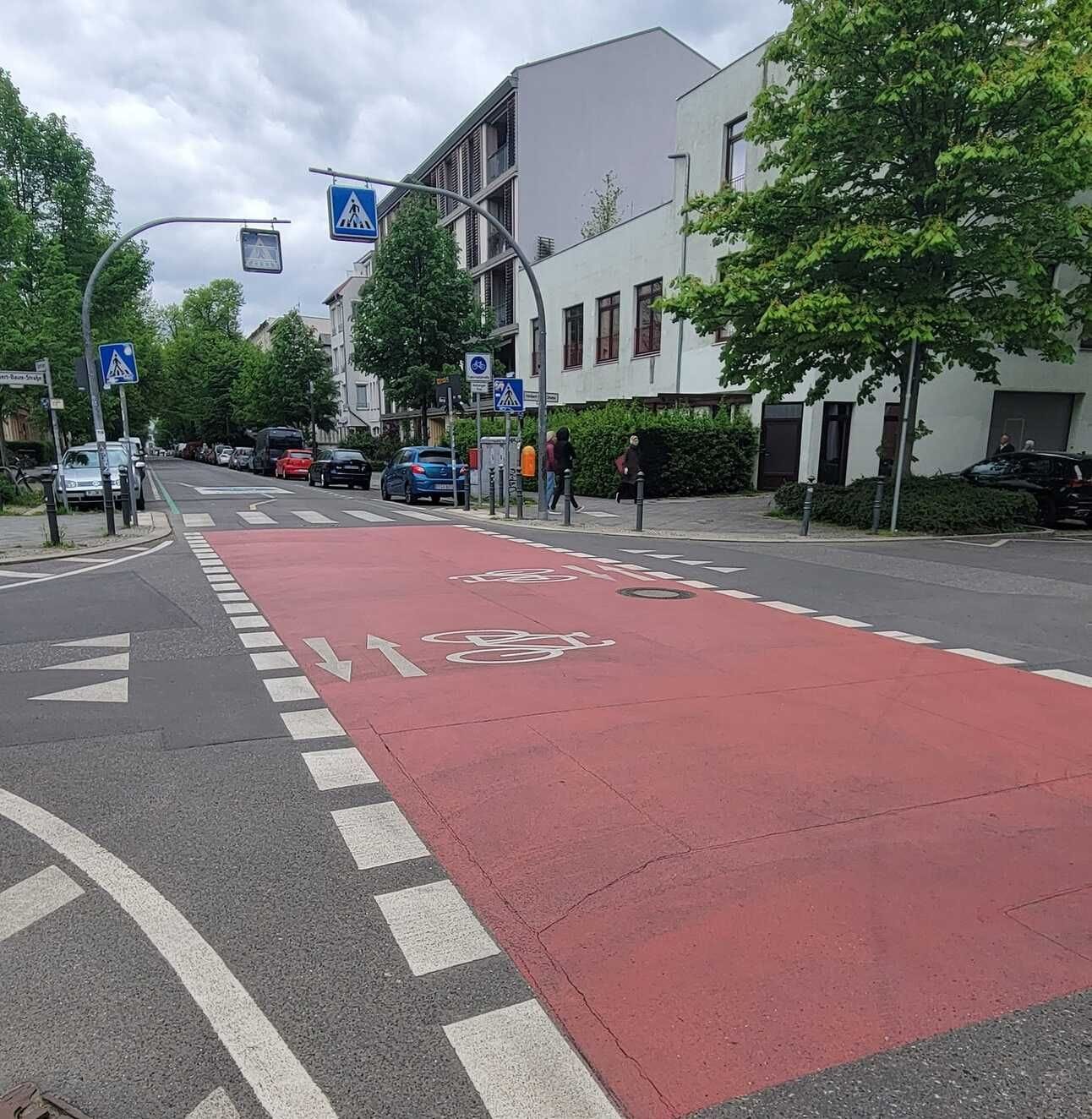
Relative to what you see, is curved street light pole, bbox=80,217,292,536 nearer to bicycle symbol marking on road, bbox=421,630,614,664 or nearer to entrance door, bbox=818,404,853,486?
bicycle symbol marking on road, bbox=421,630,614,664

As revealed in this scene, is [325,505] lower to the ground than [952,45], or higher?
lower

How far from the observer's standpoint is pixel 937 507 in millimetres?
15719

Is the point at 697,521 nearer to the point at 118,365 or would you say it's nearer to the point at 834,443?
the point at 834,443

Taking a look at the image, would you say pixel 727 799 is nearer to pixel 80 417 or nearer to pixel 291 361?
pixel 80 417

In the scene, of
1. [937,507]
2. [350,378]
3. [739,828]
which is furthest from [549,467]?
A: [350,378]

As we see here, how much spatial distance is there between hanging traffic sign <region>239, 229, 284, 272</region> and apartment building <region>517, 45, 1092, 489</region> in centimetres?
1194

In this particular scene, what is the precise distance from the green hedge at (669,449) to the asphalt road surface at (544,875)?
16.1 metres

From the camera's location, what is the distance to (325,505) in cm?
2267

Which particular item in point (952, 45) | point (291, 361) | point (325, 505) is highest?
point (952, 45)

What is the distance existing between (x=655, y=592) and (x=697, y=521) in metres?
9.06

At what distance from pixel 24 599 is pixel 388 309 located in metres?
26.2

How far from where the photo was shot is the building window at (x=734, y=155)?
25094 mm

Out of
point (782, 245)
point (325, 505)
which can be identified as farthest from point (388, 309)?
point (782, 245)

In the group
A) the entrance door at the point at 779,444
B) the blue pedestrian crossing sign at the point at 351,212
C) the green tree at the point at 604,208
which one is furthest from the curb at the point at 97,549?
the green tree at the point at 604,208
